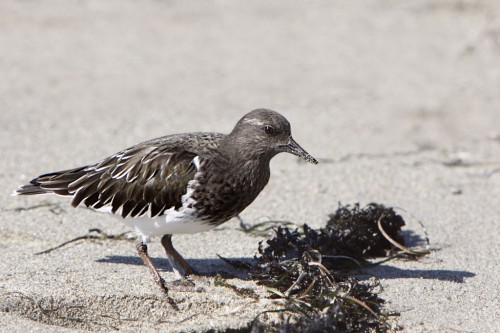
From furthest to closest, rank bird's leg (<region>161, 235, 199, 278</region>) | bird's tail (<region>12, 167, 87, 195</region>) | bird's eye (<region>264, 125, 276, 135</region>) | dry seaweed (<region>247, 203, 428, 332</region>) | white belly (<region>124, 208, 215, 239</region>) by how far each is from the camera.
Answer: bird's tail (<region>12, 167, 87, 195</region>) < bird's leg (<region>161, 235, 199, 278</region>) < bird's eye (<region>264, 125, 276, 135</region>) < white belly (<region>124, 208, 215, 239</region>) < dry seaweed (<region>247, 203, 428, 332</region>)

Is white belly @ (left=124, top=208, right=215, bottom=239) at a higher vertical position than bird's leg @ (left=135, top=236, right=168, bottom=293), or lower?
higher

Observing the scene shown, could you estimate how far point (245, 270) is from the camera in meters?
5.58

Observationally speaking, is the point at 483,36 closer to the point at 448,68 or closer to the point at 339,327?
the point at 448,68

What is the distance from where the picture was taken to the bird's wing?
5.18m

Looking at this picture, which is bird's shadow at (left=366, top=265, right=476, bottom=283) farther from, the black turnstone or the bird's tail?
the bird's tail

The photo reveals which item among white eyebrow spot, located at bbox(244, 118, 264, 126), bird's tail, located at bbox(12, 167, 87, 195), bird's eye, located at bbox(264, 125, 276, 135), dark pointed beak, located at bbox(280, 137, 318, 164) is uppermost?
white eyebrow spot, located at bbox(244, 118, 264, 126)

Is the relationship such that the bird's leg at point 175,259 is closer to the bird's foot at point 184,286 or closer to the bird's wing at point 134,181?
the bird's foot at point 184,286

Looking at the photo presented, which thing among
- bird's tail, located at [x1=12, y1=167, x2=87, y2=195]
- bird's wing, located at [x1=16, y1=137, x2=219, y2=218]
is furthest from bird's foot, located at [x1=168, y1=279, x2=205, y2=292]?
bird's tail, located at [x1=12, y1=167, x2=87, y2=195]

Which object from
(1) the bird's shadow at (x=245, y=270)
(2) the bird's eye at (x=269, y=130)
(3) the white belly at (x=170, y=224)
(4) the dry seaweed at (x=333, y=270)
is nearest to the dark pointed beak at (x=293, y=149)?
(2) the bird's eye at (x=269, y=130)

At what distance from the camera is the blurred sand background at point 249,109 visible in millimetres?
5105

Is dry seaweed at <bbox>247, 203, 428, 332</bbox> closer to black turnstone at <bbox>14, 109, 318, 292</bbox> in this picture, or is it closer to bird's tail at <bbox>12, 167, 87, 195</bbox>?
black turnstone at <bbox>14, 109, 318, 292</bbox>

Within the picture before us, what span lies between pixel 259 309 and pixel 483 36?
25.0 ft

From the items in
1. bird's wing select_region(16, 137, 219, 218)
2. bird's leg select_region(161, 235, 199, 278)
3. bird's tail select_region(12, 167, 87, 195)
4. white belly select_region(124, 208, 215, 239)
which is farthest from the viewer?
bird's tail select_region(12, 167, 87, 195)

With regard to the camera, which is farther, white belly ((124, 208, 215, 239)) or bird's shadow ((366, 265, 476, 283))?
bird's shadow ((366, 265, 476, 283))
